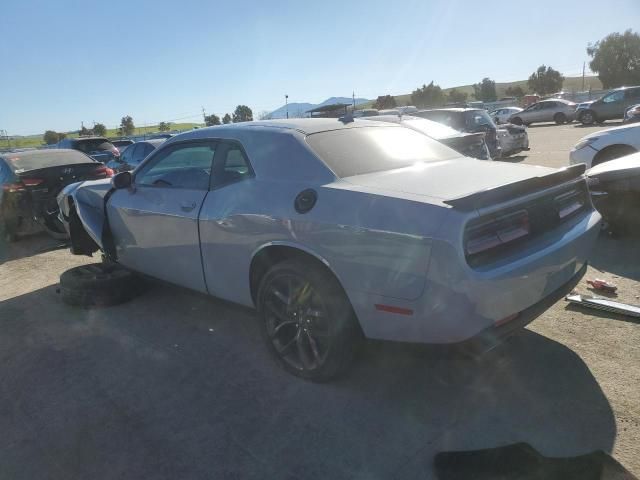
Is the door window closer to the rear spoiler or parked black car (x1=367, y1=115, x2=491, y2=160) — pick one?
parked black car (x1=367, y1=115, x2=491, y2=160)

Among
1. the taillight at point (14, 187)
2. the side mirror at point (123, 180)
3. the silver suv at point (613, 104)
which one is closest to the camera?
the side mirror at point (123, 180)

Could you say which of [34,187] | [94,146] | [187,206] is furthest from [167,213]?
[94,146]

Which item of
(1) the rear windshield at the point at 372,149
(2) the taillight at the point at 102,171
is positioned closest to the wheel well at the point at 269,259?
(1) the rear windshield at the point at 372,149

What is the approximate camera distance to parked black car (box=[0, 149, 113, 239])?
24.5 ft

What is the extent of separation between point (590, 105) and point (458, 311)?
2694 cm

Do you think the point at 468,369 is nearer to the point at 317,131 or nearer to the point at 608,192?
the point at 317,131

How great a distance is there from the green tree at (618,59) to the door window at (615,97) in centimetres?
3846

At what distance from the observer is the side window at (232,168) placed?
339 cm

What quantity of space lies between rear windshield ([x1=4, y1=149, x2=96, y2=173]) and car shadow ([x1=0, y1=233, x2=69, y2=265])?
125 centimetres

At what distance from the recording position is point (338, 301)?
2768 millimetres

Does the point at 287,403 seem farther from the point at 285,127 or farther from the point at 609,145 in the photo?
the point at 609,145

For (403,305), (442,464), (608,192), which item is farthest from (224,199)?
(608,192)

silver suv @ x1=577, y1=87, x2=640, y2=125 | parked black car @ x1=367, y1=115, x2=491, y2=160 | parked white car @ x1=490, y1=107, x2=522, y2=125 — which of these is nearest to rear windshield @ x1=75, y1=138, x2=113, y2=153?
parked black car @ x1=367, y1=115, x2=491, y2=160

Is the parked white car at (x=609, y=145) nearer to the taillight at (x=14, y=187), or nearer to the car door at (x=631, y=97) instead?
the taillight at (x=14, y=187)
